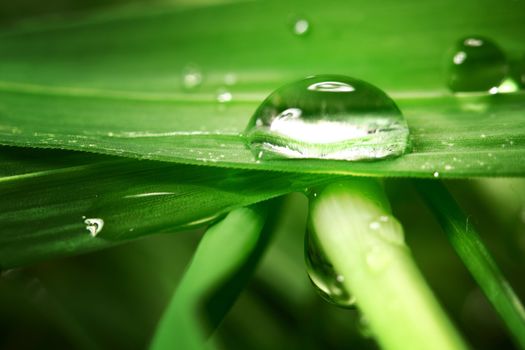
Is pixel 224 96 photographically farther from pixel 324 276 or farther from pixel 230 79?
pixel 324 276

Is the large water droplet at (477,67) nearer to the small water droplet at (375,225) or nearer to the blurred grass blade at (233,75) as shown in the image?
the blurred grass blade at (233,75)

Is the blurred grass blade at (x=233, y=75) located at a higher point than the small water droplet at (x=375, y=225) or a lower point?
higher

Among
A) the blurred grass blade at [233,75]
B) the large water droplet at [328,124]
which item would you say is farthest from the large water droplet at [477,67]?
the large water droplet at [328,124]

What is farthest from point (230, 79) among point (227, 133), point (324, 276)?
point (324, 276)

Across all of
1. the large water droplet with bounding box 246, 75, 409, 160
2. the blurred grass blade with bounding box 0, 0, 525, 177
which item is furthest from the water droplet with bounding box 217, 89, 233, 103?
the large water droplet with bounding box 246, 75, 409, 160

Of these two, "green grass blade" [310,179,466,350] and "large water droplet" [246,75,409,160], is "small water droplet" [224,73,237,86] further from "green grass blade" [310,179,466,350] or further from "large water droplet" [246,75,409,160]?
"green grass blade" [310,179,466,350]

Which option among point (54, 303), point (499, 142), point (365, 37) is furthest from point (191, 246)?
point (499, 142)
